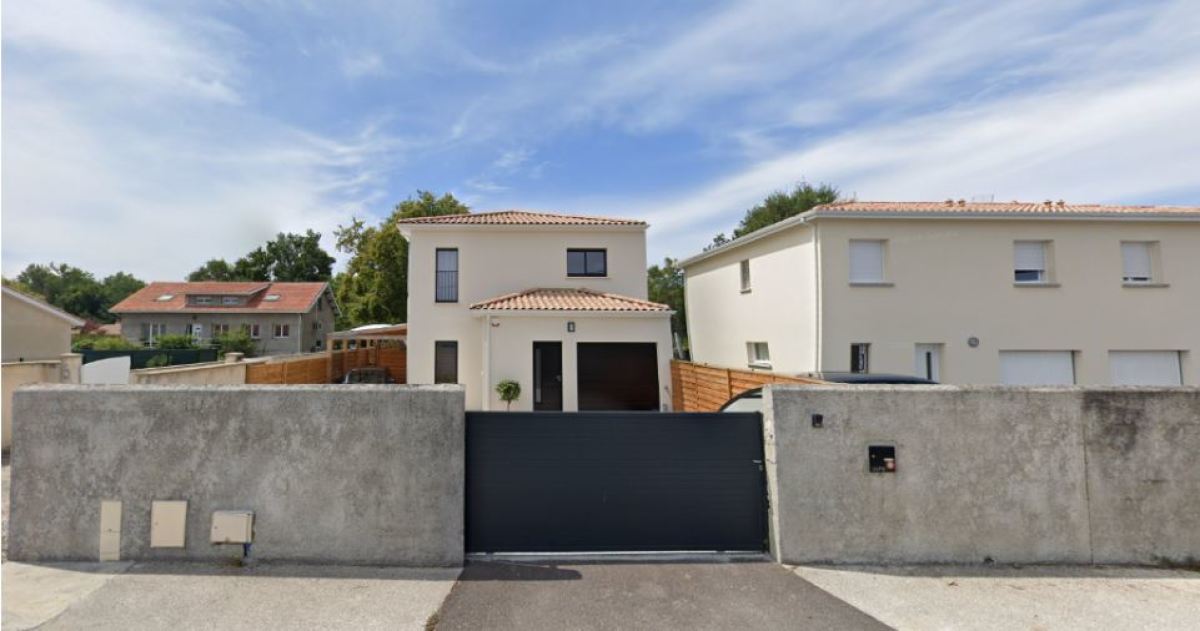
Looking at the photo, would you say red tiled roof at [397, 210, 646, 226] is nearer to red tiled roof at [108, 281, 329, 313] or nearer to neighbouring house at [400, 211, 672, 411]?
neighbouring house at [400, 211, 672, 411]

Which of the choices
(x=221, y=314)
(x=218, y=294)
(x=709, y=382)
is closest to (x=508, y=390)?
(x=709, y=382)

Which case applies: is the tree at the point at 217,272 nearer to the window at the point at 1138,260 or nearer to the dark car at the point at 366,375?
the dark car at the point at 366,375

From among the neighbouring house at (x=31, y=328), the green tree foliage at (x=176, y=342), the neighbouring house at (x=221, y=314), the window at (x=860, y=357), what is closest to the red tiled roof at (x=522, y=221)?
the window at (x=860, y=357)

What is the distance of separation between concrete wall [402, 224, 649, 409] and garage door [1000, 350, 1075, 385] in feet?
32.5

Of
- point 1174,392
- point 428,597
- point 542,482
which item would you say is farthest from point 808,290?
point 428,597

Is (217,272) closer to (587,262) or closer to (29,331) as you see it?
(29,331)

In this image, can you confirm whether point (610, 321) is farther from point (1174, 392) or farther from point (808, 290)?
point (1174, 392)

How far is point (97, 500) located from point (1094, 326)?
65.0ft

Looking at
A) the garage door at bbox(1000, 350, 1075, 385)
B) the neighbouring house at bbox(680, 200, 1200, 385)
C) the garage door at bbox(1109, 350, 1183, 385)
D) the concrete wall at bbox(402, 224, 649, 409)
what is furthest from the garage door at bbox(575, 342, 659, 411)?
the garage door at bbox(1109, 350, 1183, 385)

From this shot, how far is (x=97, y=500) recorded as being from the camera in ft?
15.1

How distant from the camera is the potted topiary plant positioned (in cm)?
1227

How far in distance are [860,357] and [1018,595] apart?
950 cm

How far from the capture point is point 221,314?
37000 mm

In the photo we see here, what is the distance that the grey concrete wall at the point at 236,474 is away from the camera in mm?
4578
